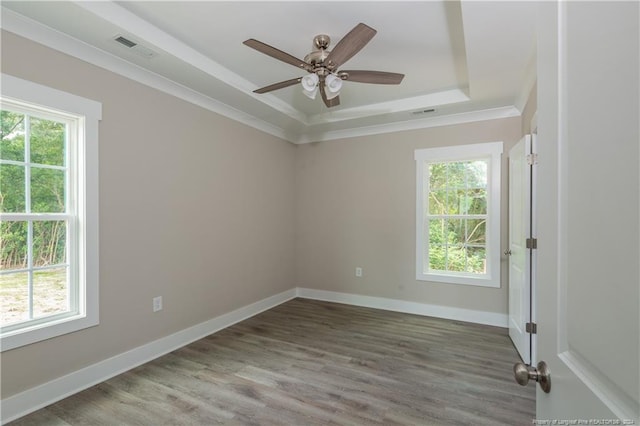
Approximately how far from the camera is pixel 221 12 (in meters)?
2.25

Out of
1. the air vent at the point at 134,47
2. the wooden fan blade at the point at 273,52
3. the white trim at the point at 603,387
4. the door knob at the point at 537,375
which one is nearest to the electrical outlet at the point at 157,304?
the air vent at the point at 134,47

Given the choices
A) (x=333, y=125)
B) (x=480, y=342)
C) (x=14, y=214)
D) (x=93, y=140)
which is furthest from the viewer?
(x=333, y=125)

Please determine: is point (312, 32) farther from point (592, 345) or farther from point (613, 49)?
point (592, 345)

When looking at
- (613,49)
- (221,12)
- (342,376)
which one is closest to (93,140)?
(221,12)

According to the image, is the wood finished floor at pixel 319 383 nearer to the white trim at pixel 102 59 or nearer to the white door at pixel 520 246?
the white door at pixel 520 246

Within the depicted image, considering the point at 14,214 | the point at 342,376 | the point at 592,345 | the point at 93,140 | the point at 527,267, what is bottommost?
the point at 342,376

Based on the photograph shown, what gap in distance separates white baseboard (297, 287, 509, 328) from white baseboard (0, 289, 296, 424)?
1.38m

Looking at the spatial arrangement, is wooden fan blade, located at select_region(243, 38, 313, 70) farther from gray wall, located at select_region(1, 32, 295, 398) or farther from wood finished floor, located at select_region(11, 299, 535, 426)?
wood finished floor, located at select_region(11, 299, 535, 426)

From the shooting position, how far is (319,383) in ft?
8.25

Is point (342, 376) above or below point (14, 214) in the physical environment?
below

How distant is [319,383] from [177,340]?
1.54m

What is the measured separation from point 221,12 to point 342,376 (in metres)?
2.89

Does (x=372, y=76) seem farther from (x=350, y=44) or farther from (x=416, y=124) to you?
(x=416, y=124)

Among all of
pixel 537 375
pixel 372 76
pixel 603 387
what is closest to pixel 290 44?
pixel 372 76
